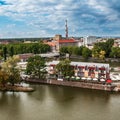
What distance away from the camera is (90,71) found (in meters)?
21.8

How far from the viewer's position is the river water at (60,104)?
531 inches

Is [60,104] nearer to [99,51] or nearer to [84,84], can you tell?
[84,84]

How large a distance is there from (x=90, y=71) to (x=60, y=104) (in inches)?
265

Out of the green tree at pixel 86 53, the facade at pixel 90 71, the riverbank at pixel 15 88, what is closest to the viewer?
the riverbank at pixel 15 88

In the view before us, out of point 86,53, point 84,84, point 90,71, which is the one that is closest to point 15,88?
point 84,84

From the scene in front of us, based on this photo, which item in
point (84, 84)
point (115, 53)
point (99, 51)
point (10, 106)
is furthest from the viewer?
point (99, 51)

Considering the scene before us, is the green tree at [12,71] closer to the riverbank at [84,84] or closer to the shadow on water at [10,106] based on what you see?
the shadow on water at [10,106]

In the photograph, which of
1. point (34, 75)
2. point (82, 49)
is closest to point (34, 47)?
point (82, 49)

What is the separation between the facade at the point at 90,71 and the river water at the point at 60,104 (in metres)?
2.39

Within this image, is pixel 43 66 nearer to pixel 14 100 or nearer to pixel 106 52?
pixel 14 100

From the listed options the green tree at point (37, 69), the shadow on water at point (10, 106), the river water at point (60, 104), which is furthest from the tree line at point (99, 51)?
the shadow on water at point (10, 106)

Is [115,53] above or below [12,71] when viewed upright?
above

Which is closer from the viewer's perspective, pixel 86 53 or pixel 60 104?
pixel 60 104

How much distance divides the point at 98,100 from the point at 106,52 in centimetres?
2547
